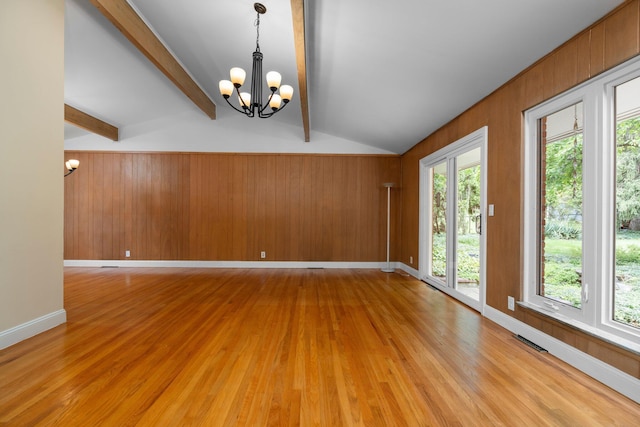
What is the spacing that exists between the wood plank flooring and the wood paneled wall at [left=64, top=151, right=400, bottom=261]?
2.83 m

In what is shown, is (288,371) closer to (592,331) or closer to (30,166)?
(592,331)

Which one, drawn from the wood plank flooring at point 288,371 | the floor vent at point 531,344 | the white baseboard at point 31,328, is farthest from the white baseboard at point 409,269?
the white baseboard at point 31,328

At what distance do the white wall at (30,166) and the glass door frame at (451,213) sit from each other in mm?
4532

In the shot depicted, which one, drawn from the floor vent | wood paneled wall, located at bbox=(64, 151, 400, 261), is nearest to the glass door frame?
the floor vent

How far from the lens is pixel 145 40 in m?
3.52

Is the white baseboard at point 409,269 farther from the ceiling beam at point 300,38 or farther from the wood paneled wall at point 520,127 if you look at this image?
the ceiling beam at point 300,38

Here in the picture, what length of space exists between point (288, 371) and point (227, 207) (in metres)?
4.92

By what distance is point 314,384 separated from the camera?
1.85m

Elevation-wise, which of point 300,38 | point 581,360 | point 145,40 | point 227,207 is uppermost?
point 145,40

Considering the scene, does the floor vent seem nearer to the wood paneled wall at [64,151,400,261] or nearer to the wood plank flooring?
the wood plank flooring

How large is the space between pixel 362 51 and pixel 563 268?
2.76 m

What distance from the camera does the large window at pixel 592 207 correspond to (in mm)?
1896

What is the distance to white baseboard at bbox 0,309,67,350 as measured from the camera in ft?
7.73

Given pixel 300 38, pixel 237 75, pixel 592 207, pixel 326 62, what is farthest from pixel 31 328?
pixel 592 207
